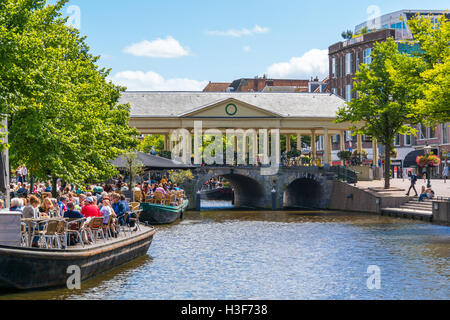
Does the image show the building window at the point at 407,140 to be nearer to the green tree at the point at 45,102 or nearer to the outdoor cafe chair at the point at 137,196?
the outdoor cafe chair at the point at 137,196

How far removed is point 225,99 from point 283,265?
40485mm

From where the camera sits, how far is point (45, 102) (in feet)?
89.9

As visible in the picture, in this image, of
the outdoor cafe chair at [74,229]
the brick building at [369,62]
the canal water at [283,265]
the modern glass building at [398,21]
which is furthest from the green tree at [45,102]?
the modern glass building at [398,21]

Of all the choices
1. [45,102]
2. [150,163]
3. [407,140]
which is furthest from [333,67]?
[45,102]

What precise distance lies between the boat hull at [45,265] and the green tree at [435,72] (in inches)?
824

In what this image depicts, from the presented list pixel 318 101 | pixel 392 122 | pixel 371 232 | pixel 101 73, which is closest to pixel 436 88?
pixel 371 232

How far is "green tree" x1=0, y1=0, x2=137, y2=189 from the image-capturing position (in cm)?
2269

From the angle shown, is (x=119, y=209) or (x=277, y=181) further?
(x=277, y=181)

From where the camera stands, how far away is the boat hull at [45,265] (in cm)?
1747

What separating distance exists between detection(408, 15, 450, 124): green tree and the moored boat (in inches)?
588

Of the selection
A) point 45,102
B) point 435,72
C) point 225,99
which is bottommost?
point 45,102

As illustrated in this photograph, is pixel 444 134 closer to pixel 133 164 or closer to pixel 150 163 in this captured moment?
pixel 133 164
